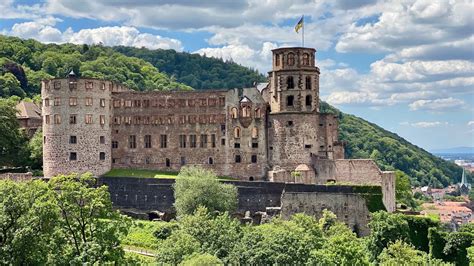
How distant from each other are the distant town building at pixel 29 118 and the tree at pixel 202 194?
32.0 meters

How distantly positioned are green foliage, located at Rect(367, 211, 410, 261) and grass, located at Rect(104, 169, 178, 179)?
85.8 ft

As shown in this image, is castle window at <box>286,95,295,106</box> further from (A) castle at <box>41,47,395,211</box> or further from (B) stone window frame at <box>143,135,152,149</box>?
(B) stone window frame at <box>143,135,152,149</box>

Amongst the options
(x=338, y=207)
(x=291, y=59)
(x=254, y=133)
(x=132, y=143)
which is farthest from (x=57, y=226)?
(x=291, y=59)

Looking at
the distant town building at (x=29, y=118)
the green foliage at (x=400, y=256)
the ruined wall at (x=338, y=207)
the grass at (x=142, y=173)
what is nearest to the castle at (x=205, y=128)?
the grass at (x=142, y=173)

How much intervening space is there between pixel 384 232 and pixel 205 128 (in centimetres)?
2797

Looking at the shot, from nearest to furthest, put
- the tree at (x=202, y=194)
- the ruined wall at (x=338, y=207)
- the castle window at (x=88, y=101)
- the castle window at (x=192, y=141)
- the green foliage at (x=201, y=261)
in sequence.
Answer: the green foliage at (x=201, y=261)
the tree at (x=202, y=194)
the ruined wall at (x=338, y=207)
the castle window at (x=88, y=101)
the castle window at (x=192, y=141)

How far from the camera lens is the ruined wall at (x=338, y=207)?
69812mm

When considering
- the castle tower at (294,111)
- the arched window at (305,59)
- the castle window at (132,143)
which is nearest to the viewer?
the castle tower at (294,111)

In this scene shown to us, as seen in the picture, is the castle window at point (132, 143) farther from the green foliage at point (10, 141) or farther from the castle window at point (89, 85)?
the green foliage at point (10, 141)

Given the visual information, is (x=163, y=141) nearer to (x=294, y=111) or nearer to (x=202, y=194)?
(x=294, y=111)

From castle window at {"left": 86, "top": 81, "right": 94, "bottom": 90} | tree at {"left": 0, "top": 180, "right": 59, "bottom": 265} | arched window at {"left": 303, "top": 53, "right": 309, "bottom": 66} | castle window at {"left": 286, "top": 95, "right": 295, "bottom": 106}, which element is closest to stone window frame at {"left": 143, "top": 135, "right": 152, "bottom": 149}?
castle window at {"left": 86, "top": 81, "right": 94, "bottom": 90}

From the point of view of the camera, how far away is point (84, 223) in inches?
1746

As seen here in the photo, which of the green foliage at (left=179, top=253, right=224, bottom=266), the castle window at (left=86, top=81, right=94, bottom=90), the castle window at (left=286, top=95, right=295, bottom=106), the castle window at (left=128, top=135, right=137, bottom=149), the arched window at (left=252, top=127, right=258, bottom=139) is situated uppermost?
the castle window at (left=86, top=81, right=94, bottom=90)

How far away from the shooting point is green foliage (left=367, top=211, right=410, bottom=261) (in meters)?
64.2
